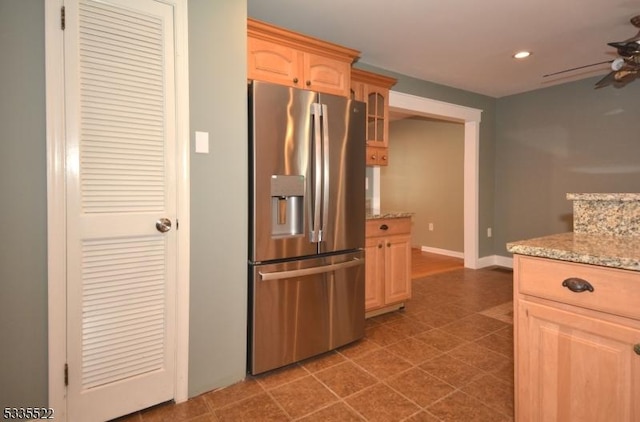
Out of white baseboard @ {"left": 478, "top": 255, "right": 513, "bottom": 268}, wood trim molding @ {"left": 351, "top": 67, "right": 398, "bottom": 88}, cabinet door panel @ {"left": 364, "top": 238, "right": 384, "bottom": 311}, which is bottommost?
white baseboard @ {"left": 478, "top": 255, "right": 513, "bottom": 268}

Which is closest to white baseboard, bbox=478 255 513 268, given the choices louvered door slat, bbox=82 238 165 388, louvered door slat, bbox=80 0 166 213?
louvered door slat, bbox=82 238 165 388

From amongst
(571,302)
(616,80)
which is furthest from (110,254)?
(616,80)

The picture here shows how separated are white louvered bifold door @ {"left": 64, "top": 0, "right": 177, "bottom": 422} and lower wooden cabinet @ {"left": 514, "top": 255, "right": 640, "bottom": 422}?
1.64m

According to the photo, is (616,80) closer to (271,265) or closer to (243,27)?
(243,27)

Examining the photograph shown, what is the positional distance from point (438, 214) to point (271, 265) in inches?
175

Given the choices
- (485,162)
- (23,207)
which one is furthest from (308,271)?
(485,162)

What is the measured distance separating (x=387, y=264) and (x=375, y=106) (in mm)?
1507

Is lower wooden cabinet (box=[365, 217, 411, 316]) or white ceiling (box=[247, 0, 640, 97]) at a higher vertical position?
white ceiling (box=[247, 0, 640, 97])

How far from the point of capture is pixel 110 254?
1.57 m

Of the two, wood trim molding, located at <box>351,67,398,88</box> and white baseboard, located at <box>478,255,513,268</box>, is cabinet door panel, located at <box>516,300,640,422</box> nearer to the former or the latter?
wood trim molding, located at <box>351,67,398,88</box>

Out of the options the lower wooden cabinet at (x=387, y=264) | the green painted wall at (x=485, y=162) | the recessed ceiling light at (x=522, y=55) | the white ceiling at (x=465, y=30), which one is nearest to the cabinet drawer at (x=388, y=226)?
the lower wooden cabinet at (x=387, y=264)

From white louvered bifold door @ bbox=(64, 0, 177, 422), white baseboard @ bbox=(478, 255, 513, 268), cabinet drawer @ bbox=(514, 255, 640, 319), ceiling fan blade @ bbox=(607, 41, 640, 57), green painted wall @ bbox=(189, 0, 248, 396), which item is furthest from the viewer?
white baseboard @ bbox=(478, 255, 513, 268)

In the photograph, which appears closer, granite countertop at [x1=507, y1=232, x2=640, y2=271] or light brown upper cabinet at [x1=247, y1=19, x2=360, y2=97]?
granite countertop at [x1=507, y1=232, x2=640, y2=271]

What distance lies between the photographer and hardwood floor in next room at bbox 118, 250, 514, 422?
165 cm
